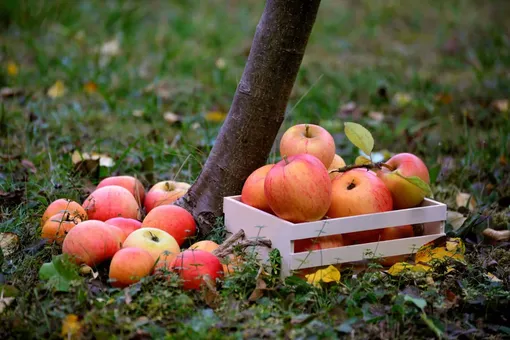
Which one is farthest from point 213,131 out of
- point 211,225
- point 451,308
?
point 451,308

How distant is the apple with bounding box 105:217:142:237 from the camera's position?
2.47 meters

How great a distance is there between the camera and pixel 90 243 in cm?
227

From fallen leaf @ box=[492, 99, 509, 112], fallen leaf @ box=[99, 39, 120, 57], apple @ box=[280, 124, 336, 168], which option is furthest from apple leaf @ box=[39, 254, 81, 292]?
fallen leaf @ box=[99, 39, 120, 57]

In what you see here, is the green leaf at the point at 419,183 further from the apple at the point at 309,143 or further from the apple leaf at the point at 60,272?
the apple leaf at the point at 60,272

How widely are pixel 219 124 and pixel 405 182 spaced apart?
1837 millimetres

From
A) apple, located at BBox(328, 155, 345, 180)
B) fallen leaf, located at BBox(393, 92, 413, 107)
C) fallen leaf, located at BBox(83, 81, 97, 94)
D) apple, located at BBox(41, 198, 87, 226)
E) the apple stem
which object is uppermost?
the apple stem

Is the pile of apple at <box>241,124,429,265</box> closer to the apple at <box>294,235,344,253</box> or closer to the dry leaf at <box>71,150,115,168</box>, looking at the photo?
the apple at <box>294,235,344,253</box>

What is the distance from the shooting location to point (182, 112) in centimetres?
454

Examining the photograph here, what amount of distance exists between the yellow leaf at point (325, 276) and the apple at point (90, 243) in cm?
68

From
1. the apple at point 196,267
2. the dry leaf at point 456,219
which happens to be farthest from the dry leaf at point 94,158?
the dry leaf at point 456,219

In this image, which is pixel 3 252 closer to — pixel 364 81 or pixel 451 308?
pixel 451 308

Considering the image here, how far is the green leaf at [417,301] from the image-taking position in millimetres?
1991

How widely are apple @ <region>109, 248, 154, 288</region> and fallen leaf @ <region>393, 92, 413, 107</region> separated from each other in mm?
2996

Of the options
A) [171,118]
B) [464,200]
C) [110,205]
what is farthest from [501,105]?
[110,205]
